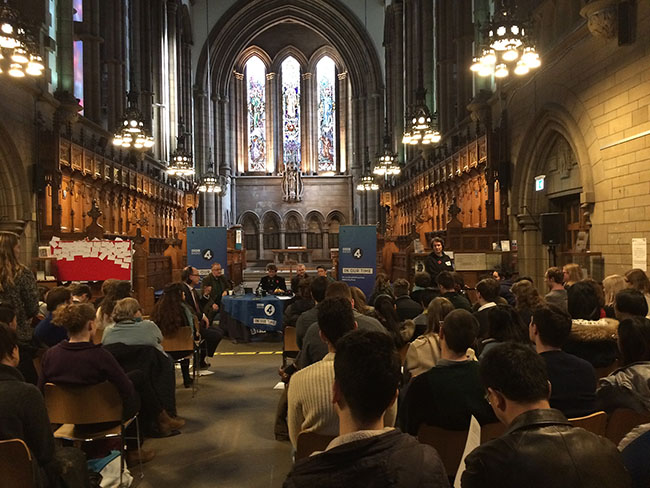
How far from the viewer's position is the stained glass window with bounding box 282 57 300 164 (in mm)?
36219

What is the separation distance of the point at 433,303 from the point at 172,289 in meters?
2.88

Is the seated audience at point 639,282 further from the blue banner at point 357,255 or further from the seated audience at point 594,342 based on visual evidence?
the blue banner at point 357,255

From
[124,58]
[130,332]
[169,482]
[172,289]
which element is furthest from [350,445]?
A: [124,58]

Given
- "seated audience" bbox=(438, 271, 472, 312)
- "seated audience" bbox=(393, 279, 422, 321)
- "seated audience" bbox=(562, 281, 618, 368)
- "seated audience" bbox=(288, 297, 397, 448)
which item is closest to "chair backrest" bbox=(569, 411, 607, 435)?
"seated audience" bbox=(288, 297, 397, 448)

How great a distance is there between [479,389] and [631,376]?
28.3 inches

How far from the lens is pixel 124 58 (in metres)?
19.0

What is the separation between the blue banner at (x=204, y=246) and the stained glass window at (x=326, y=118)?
23.7 metres

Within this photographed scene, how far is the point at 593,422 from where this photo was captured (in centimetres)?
238

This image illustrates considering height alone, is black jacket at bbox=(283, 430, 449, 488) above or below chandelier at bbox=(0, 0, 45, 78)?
below

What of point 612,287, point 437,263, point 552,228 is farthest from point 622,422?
point 552,228

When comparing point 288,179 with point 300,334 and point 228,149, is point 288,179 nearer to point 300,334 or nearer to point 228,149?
point 228,149

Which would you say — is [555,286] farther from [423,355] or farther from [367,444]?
[367,444]

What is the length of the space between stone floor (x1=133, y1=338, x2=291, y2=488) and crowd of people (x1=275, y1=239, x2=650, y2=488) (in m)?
0.37

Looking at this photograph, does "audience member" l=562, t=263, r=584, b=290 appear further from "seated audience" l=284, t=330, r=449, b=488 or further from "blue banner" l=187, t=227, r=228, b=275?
"blue banner" l=187, t=227, r=228, b=275
